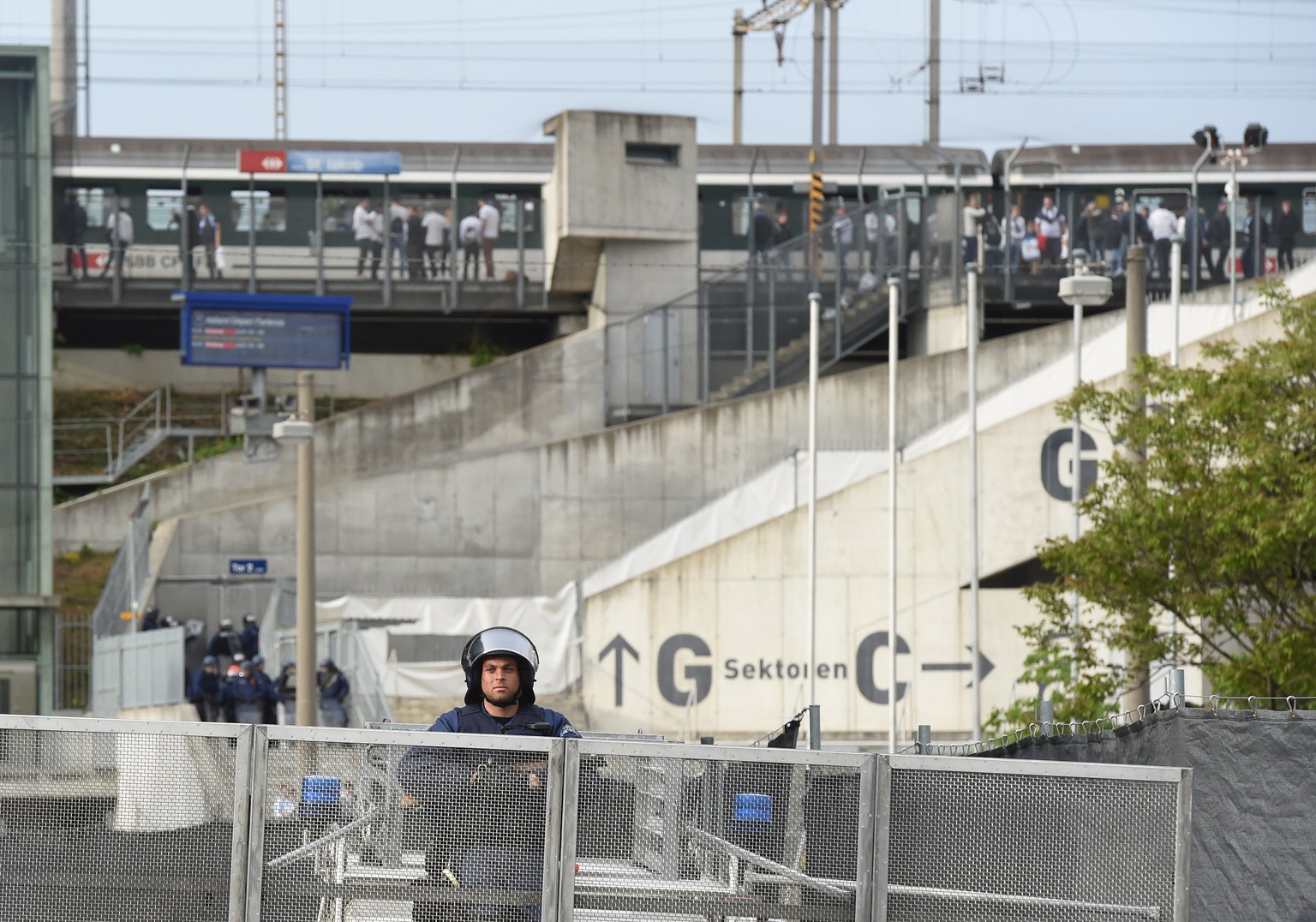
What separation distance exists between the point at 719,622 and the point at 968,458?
4.33m

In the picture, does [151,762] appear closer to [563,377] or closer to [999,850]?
[999,850]

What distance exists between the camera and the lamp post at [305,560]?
24281 millimetres

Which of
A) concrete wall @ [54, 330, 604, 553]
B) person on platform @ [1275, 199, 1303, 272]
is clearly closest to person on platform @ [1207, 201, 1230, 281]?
person on platform @ [1275, 199, 1303, 272]

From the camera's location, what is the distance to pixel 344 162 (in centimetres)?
4647

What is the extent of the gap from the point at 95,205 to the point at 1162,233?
22.1 meters

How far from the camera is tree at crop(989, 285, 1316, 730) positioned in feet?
54.2

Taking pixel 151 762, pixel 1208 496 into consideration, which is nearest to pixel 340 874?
pixel 151 762

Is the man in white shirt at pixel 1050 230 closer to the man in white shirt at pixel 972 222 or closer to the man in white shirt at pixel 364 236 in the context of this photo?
the man in white shirt at pixel 972 222

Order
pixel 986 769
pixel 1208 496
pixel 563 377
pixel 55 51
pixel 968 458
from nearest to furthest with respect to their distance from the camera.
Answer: pixel 986 769 → pixel 1208 496 → pixel 968 458 → pixel 563 377 → pixel 55 51

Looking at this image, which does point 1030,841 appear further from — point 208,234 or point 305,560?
point 208,234

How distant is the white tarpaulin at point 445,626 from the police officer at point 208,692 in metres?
2.46

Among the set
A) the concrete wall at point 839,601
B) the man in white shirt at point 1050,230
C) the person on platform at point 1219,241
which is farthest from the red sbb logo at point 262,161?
the person on platform at point 1219,241

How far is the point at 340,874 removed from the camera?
641cm

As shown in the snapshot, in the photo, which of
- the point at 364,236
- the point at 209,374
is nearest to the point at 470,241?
the point at 364,236
